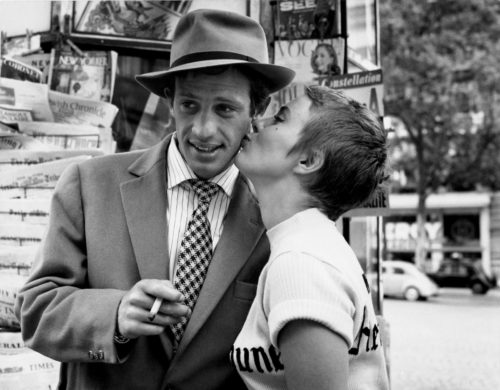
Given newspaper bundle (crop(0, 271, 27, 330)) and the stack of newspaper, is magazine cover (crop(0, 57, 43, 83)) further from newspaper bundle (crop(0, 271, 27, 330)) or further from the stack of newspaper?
newspaper bundle (crop(0, 271, 27, 330))

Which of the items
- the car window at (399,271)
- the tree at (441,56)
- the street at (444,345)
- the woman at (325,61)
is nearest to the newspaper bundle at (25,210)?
the woman at (325,61)

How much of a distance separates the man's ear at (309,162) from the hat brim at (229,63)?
0.45 m

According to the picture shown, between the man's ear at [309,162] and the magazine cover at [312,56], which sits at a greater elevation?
the magazine cover at [312,56]

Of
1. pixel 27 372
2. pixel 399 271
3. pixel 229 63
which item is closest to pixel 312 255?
pixel 229 63

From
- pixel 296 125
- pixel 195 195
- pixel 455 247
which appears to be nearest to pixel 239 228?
pixel 195 195

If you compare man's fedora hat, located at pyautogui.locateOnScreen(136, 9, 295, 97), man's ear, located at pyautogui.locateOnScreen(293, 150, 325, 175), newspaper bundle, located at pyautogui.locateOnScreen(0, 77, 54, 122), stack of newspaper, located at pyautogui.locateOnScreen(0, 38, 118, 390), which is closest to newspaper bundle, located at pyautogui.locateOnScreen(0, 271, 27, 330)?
stack of newspaper, located at pyautogui.locateOnScreen(0, 38, 118, 390)

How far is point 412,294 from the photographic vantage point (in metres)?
21.6

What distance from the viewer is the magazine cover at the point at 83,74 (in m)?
3.46

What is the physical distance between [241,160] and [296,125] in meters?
0.20

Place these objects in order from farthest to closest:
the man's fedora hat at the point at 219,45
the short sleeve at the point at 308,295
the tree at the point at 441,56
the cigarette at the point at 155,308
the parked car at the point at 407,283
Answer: the parked car at the point at 407,283
the tree at the point at 441,56
the man's fedora hat at the point at 219,45
the cigarette at the point at 155,308
the short sleeve at the point at 308,295

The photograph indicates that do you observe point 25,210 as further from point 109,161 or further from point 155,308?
point 155,308

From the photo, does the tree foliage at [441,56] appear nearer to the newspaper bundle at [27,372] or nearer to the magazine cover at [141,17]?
the magazine cover at [141,17]

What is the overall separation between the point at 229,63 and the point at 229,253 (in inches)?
23.3

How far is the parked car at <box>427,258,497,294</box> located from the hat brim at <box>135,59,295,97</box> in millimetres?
23744
